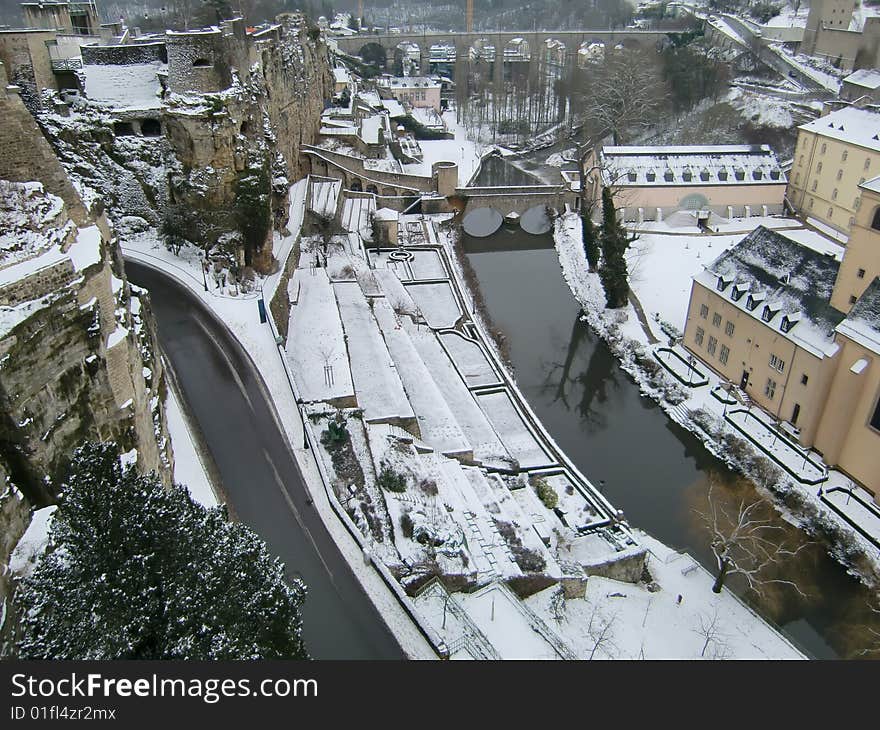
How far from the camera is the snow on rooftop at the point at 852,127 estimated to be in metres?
46.9

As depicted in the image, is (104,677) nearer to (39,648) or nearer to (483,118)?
(39,648)

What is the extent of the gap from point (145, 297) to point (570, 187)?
41.3 meters

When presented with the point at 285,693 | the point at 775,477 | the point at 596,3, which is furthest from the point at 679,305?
the point at 596,3

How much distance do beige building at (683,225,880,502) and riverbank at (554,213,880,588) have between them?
1.43m

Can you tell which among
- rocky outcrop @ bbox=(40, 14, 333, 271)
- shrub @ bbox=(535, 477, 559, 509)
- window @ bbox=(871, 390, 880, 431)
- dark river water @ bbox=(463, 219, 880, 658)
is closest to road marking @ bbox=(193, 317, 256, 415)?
rocky outcrop @ bbox=(40, 14, 333, 271)

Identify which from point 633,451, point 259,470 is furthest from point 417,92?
point 259,470

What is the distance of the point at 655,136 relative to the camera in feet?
229

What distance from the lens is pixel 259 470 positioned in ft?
70.9

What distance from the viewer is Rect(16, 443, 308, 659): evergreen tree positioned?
9969mm

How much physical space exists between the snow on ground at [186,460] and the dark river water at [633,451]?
15.8 m

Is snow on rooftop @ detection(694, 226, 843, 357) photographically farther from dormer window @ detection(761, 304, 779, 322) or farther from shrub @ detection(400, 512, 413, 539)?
shrub @ detection(400, 512, 413, 539)

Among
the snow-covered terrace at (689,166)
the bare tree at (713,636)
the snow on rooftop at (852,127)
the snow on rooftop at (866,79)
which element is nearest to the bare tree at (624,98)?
the snow-covered terrace at (689,166)

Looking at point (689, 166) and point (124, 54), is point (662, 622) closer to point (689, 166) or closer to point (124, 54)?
point (124, 54)

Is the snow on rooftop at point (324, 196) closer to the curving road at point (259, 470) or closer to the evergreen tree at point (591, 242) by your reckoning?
the evergreen tree at point (591, 242)
